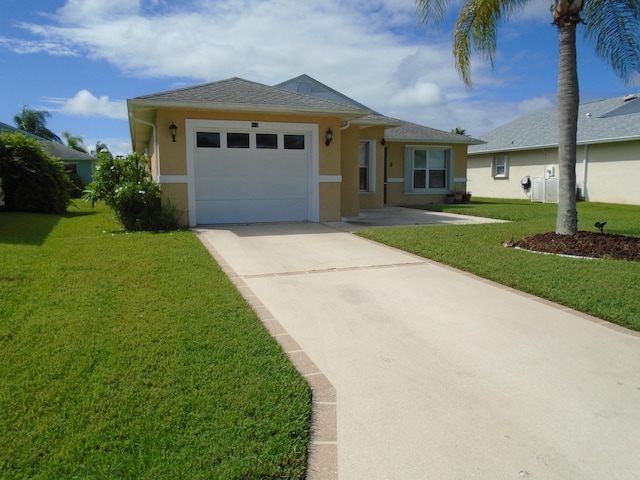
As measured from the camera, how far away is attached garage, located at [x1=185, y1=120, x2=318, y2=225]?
458 inches

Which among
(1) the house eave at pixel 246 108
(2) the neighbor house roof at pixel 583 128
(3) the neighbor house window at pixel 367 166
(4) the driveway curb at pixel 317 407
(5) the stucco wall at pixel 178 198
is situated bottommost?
(4) the driveway curb at pixel 317 407

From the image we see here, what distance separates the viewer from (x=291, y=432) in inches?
112

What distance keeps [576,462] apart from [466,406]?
2.37 ft

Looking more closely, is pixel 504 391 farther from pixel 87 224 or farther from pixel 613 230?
pixel 87 224

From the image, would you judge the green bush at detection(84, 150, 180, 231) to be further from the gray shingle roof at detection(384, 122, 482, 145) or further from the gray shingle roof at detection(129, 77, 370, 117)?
the gray shingle roof at detection(384, 122, 482, 145)

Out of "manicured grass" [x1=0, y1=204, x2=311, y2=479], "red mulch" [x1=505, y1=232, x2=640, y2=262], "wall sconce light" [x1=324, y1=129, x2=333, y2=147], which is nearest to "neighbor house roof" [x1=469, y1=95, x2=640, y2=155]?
"red mulch" [x1=505, y1=232, x2=640, y2=262]

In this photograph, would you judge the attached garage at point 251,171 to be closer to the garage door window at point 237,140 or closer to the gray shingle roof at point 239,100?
the garage door window at point 237,140

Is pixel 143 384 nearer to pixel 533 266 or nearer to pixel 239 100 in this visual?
pixel 533 266

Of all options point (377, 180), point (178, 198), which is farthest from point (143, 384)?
point (377, 180)

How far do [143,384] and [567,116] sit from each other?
26.9 feet

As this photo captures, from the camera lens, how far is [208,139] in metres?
11.7

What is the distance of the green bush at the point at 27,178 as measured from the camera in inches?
643

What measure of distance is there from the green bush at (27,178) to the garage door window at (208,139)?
8.17m

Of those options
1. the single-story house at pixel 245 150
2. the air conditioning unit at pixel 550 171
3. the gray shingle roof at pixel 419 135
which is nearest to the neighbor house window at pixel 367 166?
the single-story house at pixel 245 150
